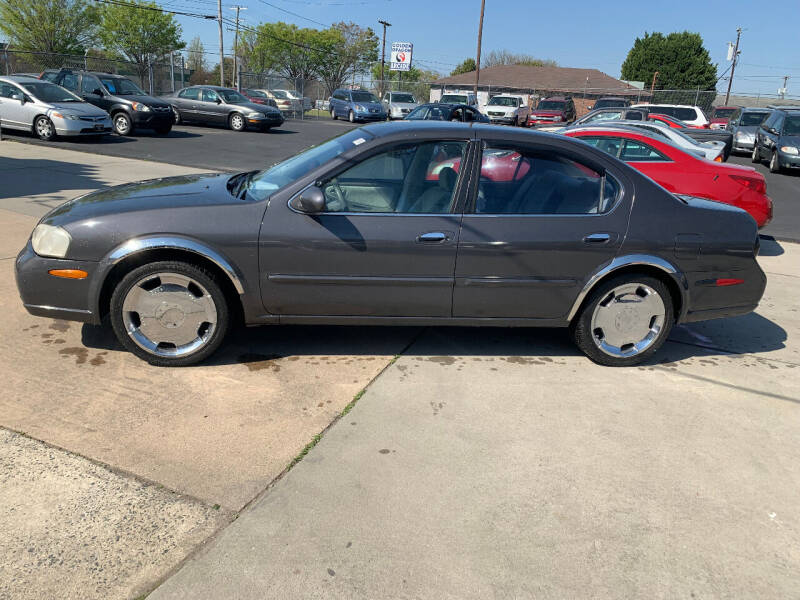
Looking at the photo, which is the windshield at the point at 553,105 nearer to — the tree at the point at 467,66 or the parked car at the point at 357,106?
the parked car at the point at 357,106

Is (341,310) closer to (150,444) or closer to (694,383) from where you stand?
(150,444)

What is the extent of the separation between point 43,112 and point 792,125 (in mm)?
19688

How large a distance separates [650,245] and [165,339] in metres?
3.08

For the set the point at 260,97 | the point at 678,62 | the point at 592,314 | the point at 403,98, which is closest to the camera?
the point at 592,314

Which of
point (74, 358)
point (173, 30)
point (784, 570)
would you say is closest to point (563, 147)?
point (784, 570)

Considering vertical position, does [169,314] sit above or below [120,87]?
below

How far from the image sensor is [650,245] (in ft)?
13.2

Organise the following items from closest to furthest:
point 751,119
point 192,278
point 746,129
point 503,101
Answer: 1. point 192,278
2. point 746,129
3. point 751,119
4. point 503,101

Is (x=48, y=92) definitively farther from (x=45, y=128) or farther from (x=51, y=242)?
(x=51, y=242)

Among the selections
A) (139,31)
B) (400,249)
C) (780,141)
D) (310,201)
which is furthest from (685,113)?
(139,31)

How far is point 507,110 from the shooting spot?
1211 inches

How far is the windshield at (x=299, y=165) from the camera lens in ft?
13.0

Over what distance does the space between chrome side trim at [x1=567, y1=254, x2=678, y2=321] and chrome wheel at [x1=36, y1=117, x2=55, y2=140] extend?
49.6ft

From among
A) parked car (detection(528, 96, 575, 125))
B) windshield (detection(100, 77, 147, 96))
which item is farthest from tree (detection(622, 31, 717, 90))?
A: windshield (detection(100, 77, 147, 96))
